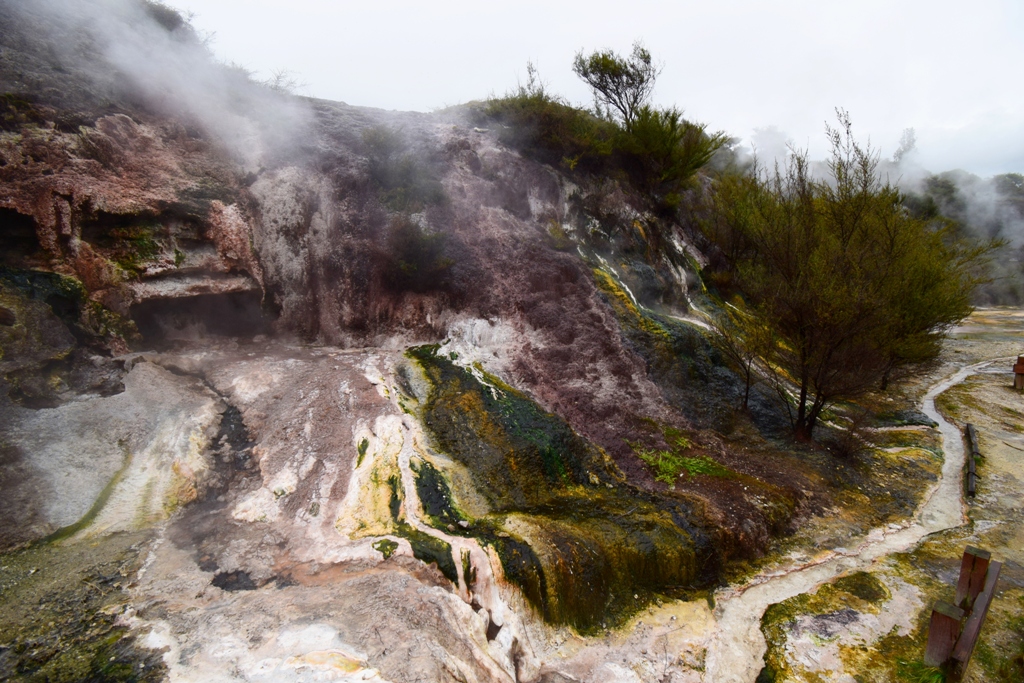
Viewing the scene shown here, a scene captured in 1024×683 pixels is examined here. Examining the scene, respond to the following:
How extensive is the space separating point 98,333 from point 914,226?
1486cm

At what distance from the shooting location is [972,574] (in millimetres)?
4258

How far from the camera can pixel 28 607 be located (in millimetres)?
3660

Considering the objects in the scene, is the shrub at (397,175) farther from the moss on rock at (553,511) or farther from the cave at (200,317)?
the moss on rock at (553,511)

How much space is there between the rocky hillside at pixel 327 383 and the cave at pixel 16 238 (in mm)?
28

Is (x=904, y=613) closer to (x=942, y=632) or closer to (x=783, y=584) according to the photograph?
(x=942, y=632)

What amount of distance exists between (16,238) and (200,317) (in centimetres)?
211

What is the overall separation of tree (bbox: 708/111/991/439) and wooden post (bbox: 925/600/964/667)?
4.02m

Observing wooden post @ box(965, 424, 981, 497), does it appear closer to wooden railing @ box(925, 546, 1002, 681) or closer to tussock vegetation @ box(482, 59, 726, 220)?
wooden railing @ box(925, 546, 1002, 681)

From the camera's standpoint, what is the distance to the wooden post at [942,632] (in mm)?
4090

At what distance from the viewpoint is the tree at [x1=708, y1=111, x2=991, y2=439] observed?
7.50 meters

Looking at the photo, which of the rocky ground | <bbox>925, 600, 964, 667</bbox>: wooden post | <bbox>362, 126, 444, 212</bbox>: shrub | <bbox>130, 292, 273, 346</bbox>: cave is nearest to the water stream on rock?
the rocky ground

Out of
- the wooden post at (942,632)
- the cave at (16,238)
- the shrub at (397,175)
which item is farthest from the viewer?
the shrub at (397,175)

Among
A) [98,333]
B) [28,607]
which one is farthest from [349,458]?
[98,333]

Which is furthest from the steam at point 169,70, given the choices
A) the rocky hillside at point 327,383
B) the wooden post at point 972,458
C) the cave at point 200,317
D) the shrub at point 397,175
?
the wooden post at point 972,458
